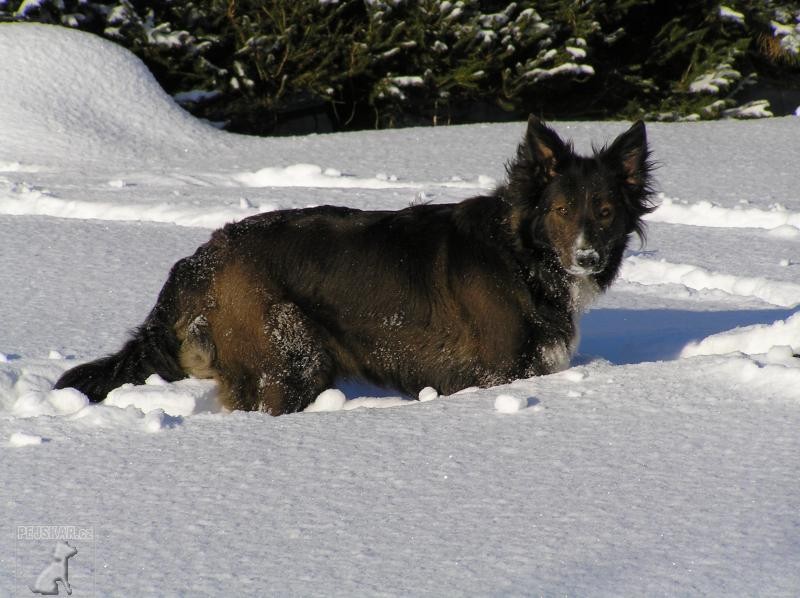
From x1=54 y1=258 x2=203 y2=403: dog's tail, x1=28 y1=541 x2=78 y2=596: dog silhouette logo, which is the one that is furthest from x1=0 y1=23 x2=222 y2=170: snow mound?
x1=28 y1=541 x2=78 y2=596: dog silhouette logo

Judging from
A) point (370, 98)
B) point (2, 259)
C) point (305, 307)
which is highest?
point (305, 307)

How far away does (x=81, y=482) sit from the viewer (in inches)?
128

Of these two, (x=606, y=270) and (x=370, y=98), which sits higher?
(x=606, y=270)

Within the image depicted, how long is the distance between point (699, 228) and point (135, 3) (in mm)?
9076

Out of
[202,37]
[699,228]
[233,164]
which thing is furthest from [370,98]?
[699,228]

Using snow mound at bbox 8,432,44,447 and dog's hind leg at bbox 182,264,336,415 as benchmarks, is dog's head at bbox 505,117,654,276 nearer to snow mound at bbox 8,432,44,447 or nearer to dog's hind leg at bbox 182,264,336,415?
dog's hind leg at bbox 182,264,336,415

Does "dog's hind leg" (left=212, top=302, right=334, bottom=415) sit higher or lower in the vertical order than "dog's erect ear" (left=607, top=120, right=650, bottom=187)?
lower

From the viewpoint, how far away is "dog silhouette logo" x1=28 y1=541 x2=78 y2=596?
2.54 meters

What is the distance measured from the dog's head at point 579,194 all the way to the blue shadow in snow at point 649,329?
0.67 m

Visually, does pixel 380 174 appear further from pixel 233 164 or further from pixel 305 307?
pixel 305 307

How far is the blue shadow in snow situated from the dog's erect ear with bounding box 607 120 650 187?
95 centimetres

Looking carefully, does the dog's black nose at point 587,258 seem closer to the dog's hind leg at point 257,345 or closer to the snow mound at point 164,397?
the dog's hind leg at point 257,345

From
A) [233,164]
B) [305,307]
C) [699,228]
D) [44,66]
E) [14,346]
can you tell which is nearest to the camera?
[305,307]

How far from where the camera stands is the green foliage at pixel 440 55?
1383 centimetres
